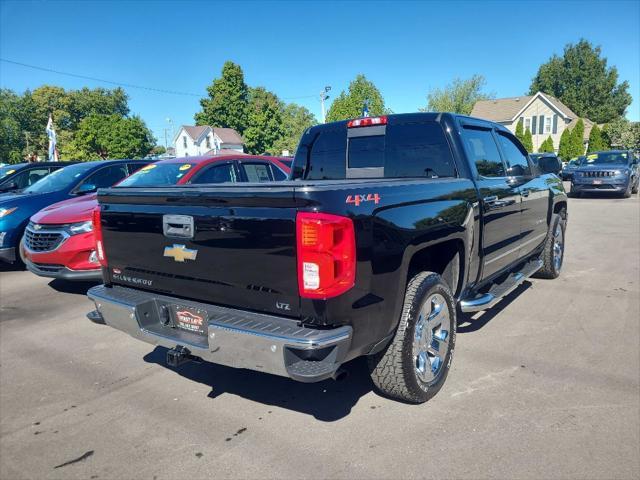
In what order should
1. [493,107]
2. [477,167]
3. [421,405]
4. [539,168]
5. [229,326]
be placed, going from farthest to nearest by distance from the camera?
[493,107]
[539,168]
[477,167]
[421,405]
[229,326]

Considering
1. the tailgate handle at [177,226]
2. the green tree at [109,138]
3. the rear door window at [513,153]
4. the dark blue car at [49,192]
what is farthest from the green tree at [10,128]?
the tailgate handle at [177,226]

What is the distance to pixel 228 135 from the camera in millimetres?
60500

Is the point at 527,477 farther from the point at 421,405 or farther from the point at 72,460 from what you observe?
the point at 72,460

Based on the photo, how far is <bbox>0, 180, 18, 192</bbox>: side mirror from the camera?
32.1 feet

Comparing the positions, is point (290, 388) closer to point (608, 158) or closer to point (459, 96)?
point (608, 158)

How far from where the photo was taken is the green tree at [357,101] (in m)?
46.9

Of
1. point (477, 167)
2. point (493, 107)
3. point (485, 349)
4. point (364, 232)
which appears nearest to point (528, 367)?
point (485, 349)

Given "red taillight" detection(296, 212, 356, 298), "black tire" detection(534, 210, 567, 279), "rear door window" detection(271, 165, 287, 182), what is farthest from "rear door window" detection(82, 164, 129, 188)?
"black tire" detection(534, 210, 567, 279)

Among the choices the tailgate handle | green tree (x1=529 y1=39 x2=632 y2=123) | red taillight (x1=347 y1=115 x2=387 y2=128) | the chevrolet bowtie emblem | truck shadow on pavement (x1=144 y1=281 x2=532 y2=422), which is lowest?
truck shadow on pavement (x1=144 y1=281 x2=532 y2=422)

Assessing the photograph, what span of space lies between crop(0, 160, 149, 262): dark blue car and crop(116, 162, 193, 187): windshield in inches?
55.9

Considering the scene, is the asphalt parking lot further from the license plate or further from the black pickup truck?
the license plate

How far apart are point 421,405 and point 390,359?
53cm

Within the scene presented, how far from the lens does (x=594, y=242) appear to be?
352 inches

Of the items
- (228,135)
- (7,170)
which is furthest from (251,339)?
(228,135)
